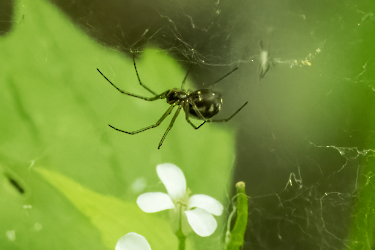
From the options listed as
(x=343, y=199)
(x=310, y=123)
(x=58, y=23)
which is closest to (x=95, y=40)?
(x=58, y=23)

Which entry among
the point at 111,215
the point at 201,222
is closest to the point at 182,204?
the point at 201,222

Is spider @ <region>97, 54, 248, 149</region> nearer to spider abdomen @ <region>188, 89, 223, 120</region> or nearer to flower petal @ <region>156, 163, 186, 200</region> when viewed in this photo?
spider abdomen @ <region>188, 89, 223, 120</region>

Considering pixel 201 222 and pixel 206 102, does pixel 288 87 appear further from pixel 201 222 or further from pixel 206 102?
pixel 201 222

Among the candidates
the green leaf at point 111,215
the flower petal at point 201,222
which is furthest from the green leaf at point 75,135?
the flower petal at point 201,222

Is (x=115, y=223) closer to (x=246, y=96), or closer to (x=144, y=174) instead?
(x=144, y=174)

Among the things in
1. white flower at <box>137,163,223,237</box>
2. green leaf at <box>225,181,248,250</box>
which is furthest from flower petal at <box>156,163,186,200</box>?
green leaf at <box>225,181,248,250</box>
